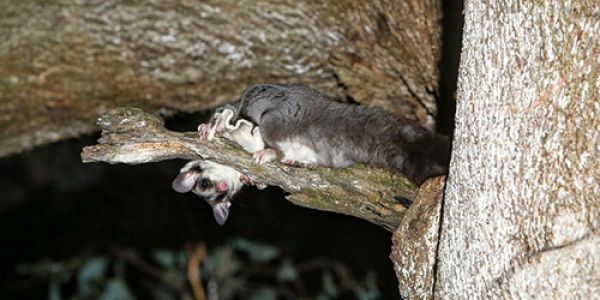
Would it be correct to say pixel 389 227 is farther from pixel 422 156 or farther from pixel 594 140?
pixel 594 140

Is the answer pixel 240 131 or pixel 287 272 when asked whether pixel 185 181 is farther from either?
pixel 287 272

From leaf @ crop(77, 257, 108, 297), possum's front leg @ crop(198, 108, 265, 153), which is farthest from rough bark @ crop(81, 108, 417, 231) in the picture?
leaf @ crop(77, 257, 108, 297)

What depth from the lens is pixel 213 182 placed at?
Result: 3086mm

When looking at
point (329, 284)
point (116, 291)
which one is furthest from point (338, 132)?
point (116, 291)

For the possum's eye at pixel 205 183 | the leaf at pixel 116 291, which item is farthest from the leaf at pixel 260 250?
the possum's eye at pixel 205 183

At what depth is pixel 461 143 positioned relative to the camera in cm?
194

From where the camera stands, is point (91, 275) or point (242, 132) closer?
point (242, 132)

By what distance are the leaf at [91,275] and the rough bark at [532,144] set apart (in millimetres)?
3195

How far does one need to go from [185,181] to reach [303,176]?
585 millimetres

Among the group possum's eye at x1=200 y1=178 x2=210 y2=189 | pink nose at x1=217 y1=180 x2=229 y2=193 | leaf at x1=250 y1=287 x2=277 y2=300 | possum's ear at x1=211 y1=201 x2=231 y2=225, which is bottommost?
leaf at x1=250 y1=287 x2=277 y2=300

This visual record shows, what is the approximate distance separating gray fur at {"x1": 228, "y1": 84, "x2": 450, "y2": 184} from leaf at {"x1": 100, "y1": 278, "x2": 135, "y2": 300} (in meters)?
1.93

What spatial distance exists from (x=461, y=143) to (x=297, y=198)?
2.25 feet

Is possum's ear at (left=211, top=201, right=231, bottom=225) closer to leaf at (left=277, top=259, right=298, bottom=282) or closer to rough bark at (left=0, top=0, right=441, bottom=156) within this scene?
rough bark at (left=0, top=0, right=441, bottom=156)

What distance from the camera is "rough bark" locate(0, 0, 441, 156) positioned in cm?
329
